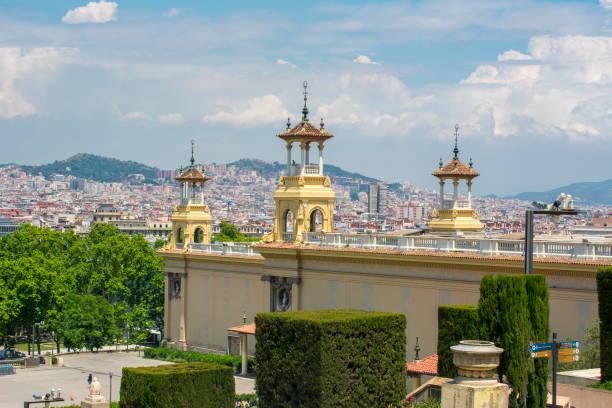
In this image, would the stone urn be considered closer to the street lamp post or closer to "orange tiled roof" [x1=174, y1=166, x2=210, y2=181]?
the street lamp post

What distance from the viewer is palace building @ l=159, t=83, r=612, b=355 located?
118 ft

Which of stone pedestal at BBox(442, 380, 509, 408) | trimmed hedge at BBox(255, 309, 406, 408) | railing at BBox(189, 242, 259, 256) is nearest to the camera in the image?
stone pedestal at BBox(442, 380, 509, 408)

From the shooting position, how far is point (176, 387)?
109 ft

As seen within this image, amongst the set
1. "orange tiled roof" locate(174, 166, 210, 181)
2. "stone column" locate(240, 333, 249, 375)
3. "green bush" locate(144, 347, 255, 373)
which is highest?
"orange tiled roof" locate(174, 166, 210, 181)

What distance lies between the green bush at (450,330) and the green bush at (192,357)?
73.0 ft

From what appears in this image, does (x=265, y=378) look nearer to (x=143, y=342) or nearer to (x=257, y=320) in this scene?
(x=257, y=320)

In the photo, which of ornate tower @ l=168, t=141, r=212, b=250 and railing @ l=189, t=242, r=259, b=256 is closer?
railing @ l=189, t=242, r=259, b=256

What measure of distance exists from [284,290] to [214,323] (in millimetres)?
9095

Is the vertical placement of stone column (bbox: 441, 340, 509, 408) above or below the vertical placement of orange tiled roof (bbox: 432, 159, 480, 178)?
below

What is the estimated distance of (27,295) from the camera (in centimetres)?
6725

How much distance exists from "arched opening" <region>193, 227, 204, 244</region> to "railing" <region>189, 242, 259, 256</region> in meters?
2.27

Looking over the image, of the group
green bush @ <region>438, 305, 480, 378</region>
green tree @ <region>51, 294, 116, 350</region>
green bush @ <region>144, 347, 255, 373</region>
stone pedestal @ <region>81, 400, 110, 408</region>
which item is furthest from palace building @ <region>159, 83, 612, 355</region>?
stone pedestal @ <region>81, 400, 110, 408</region>

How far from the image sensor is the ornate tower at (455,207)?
190 feet

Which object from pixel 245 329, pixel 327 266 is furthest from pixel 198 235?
pixel 327 266
